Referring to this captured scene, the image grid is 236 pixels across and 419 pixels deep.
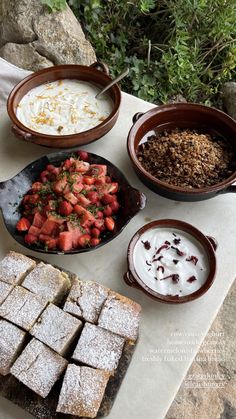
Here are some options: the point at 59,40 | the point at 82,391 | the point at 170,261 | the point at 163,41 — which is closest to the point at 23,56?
the point at 59,40

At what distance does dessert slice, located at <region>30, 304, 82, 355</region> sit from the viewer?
1.46 m

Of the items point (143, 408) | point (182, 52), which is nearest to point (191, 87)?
point (182, 52)

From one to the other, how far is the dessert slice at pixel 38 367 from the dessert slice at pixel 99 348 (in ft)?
0.23

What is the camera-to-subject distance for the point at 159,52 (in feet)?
12.4

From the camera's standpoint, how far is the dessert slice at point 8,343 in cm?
144

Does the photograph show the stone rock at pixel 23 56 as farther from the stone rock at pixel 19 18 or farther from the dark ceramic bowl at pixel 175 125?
the dark ceramic bowl at pixel 175 125

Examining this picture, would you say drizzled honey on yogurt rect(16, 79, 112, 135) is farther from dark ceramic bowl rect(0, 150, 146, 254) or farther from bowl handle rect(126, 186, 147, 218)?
bowl handle rect(126, 186, 147, 218)

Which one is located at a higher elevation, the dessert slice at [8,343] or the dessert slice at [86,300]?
the dessert slice at [86,300]

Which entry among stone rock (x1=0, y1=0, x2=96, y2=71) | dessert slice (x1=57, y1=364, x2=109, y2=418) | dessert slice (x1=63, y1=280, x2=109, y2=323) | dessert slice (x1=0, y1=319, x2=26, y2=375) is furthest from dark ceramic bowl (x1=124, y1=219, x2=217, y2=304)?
stone rock (x1=0, y1=0, x2=96, y2=71)

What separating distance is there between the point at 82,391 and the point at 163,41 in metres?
3.25

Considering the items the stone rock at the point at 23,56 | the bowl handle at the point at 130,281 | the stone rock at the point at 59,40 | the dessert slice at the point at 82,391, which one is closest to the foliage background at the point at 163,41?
the stone rock at the point at 59,40

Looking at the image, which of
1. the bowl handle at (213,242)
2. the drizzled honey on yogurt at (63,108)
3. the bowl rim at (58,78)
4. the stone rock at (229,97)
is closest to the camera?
the bowl handle at (213,242)

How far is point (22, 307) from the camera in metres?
1.54

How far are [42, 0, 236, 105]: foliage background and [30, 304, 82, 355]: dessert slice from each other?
247 centimetres
